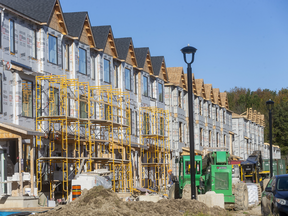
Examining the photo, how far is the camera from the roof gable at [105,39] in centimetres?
3339

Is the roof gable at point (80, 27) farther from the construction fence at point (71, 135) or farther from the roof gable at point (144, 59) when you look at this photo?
the roof gable at point (144, 59)

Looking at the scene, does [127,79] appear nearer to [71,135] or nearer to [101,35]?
[101,35]

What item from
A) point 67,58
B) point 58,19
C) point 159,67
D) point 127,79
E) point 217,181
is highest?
point 58,19

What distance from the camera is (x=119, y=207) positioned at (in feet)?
51.0

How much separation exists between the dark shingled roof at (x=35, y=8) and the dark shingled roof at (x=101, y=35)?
6197mm

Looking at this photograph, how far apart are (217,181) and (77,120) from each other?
8106 mm

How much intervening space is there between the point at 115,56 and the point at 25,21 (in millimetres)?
10760

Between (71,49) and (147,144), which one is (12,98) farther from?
(147,144)

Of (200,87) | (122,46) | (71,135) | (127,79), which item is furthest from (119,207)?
(200,87)

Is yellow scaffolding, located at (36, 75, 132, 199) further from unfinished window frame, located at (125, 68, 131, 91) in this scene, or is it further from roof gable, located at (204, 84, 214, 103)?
roof gable, located at (204, 84, 214, 103)

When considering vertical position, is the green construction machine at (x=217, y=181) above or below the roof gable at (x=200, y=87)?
below

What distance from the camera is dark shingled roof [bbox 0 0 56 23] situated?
26359mm

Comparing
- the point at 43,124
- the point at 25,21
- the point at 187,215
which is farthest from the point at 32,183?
the point at 187,215

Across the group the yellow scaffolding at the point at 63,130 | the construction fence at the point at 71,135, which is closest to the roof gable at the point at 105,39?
the construction fence at the point at 71,135
